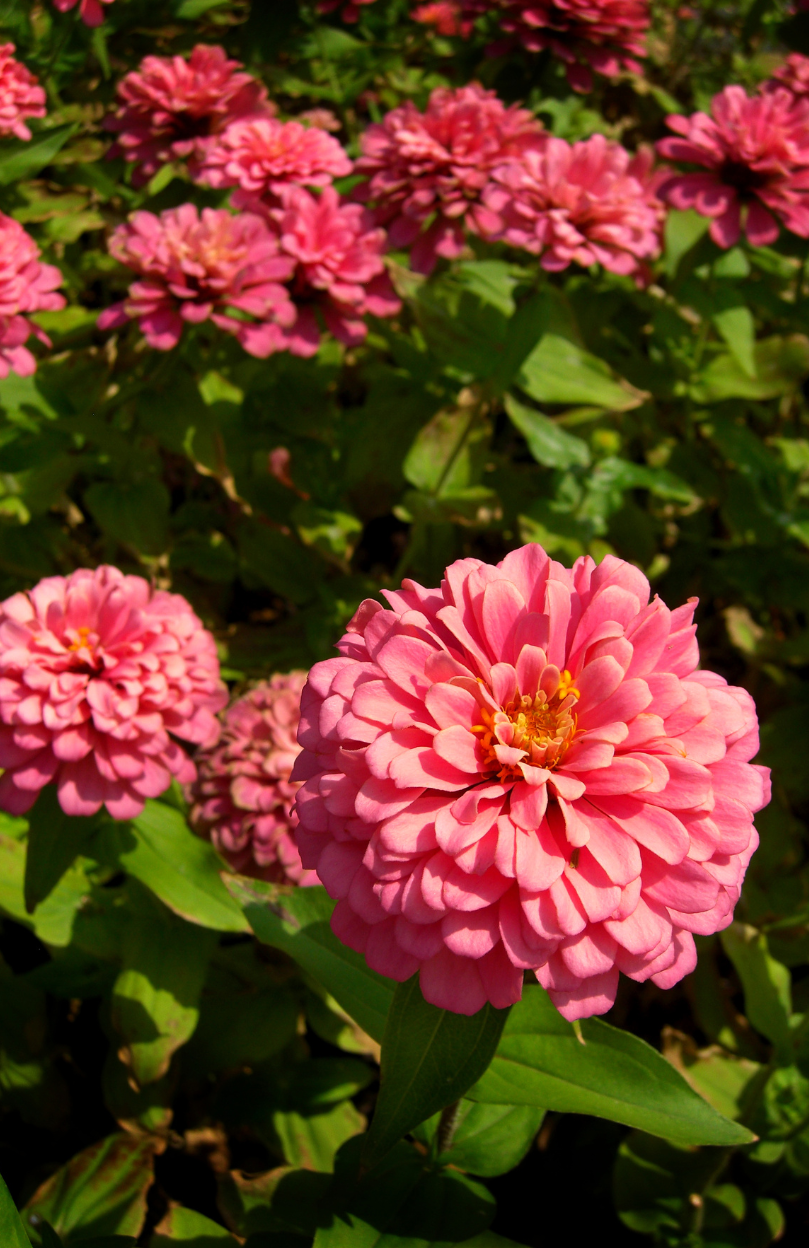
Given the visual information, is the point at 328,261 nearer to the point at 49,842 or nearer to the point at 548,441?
the point at 548,441

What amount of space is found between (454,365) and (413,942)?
1445mm

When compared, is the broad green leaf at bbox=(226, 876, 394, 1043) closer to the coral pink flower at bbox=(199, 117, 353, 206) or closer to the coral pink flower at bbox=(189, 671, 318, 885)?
the coral pink flower at bbox=(189, 671, 318, 885)

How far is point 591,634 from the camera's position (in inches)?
30.4

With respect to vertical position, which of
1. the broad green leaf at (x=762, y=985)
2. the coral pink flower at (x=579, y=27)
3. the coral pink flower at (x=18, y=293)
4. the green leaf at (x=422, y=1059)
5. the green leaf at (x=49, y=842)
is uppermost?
the coral pink flower at (x=579, y=27)

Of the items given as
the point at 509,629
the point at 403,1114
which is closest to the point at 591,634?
the point at 509,629

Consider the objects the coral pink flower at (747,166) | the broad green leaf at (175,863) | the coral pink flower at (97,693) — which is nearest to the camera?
the coral pink flower at (97,693)

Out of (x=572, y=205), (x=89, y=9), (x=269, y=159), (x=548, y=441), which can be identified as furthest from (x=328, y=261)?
(x=89, y=9)

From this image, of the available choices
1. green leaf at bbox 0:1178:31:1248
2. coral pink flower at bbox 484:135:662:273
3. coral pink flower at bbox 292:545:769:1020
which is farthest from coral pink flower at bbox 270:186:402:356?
green leaf at bbox 0:1178:31:1248

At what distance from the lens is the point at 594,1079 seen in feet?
2.77

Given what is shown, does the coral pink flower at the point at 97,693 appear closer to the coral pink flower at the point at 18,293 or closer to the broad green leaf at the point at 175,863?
the broad green leaf at the point at 175,863

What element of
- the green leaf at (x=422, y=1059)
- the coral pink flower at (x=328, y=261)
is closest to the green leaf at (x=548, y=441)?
the coral pink flower at (x=328, y=261)

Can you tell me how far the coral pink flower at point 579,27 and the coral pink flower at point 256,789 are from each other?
1434 millimetres

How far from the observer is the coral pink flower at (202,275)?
149 centimetres

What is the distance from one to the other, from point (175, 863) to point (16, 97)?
139 cm
